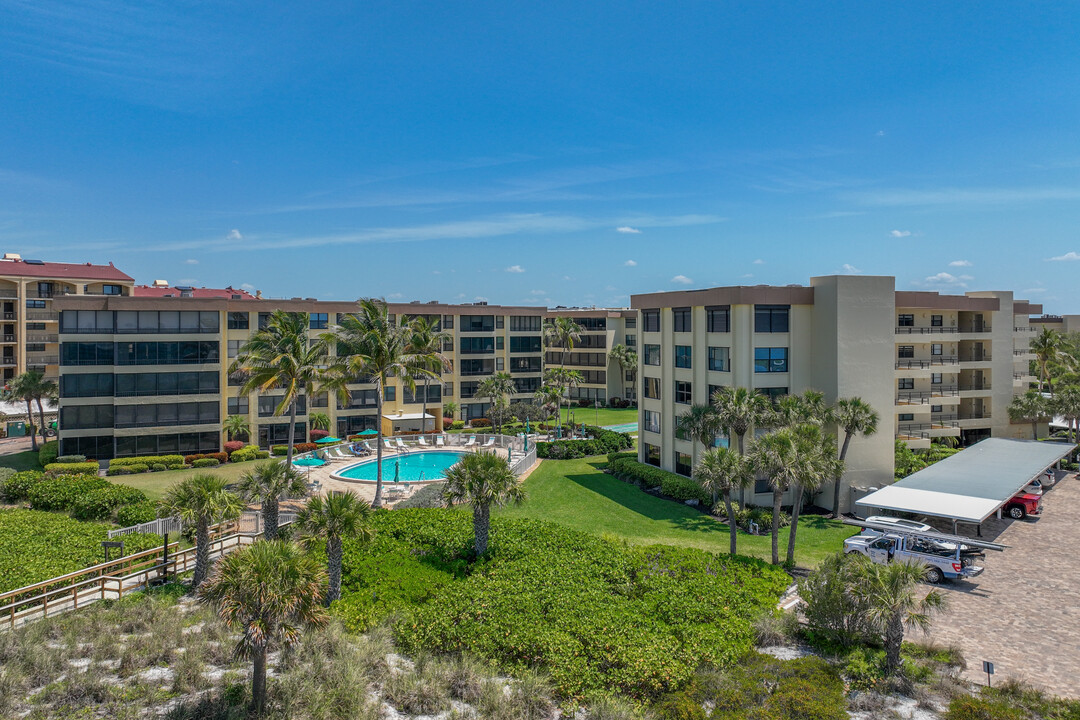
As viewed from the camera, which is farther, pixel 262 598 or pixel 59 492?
pixel 59 492

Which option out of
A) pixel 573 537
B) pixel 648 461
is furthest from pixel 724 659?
pixel 648 461

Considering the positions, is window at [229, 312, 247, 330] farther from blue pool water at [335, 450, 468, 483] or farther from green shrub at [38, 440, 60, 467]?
blue pool water at [335, 450, 468, 483]

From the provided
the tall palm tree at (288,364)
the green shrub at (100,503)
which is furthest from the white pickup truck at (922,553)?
the green shrub at (100,503)

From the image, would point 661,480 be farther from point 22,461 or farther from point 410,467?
point 22,461

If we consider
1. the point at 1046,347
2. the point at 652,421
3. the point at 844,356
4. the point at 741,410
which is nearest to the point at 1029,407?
the point at 1046,347

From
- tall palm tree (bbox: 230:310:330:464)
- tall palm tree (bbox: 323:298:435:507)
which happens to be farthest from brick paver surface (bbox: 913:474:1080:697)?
tall palm tree (bbox: 230:310:330:464)

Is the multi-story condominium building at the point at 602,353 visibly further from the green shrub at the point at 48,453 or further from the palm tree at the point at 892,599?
the palm tree at the point at 892,599

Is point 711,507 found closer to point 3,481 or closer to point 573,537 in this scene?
point 573,537
